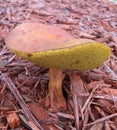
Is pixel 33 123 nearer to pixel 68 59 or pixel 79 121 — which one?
pixel 79 121

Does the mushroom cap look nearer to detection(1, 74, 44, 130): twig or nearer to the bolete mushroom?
the bolete mushroom

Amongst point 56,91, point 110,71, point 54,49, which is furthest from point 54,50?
point 110,71

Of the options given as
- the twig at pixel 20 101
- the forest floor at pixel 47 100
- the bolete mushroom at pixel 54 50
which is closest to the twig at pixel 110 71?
the forest floor at pixel 47 100

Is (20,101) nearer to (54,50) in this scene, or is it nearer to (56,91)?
(56,91)

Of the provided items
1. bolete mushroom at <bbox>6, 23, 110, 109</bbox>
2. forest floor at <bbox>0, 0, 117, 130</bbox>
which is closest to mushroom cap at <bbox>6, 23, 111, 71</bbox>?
bolete mushroom at <bbox>6, 23, 110, 109</bbox>

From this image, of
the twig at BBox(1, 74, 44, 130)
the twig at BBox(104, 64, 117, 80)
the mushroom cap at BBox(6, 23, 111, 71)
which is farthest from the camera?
the twig at BBox(104, 64, 117, 80)

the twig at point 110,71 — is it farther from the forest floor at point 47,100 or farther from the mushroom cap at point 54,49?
the mushroom cap at point 54,49

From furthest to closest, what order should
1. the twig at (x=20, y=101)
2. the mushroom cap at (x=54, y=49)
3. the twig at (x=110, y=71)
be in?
the twig at (x=110, y=71) → the twig at (x=20, y=101) → the mushroom cap at (x=54, y=49)
